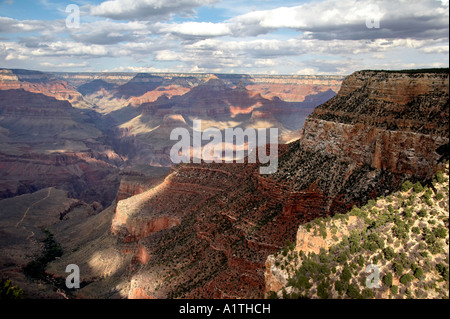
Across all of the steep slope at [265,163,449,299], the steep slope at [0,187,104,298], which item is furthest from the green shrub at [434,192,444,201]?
the steep slope at [0,187,104,298]

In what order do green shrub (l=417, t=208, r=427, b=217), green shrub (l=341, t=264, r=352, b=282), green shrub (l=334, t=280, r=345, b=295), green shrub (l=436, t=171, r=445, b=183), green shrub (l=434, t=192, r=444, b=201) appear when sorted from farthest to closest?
green shrub (l=436, t=171, r=445, b=183), green shrub (l=434, t=192, r=444, b=201), green shrub (l=417, t=208, r=427, b=217), green shrub (l=341, t=264, r=352, b=282), green shrub (l=334, t=280, r=345, b=295)

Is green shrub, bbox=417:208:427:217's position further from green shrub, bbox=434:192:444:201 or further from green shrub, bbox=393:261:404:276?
green shrub, bbox=393:261:404:276

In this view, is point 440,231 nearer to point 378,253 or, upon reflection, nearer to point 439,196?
point 439,196

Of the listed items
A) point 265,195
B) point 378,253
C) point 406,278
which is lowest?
point 265,195

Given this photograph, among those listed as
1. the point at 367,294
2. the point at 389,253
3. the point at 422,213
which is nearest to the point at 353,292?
the point at 367,294

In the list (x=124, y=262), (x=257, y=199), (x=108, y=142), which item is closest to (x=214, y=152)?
(x=108, y=142)

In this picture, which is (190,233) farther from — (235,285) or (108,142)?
(108,142)

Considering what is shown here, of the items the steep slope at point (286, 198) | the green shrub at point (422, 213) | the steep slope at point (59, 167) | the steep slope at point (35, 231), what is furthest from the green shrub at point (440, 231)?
the steep slope at point (59, 167)

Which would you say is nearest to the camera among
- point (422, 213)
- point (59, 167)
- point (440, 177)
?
point (422, 213)
